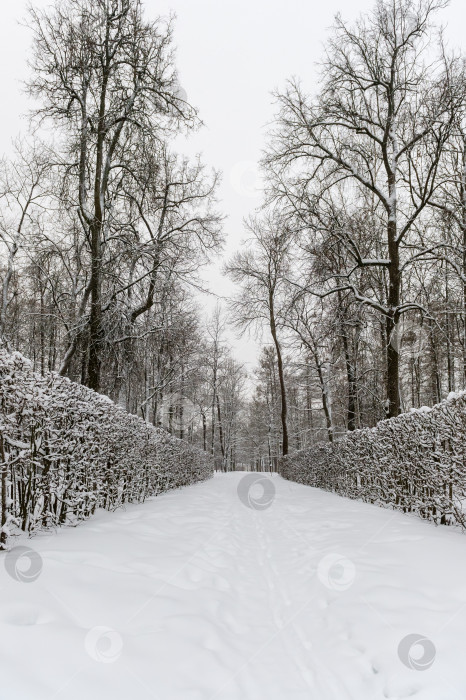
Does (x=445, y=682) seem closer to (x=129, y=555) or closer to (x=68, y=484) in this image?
(x=129, y=555)

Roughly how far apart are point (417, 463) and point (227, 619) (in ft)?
12.3

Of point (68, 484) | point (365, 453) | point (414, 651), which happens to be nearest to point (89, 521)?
point (68, 484)

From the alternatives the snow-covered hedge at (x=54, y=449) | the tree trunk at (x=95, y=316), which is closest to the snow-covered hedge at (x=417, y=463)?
the snow-covered hedge at (x=54, y=449)

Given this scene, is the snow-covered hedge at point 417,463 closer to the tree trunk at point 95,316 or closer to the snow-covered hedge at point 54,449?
the snow-covered hedge at point 54,449

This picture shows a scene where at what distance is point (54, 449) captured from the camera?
14.0 feet

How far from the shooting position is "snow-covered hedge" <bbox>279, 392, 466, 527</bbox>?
15.3 feet

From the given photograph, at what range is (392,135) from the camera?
10.4 metres

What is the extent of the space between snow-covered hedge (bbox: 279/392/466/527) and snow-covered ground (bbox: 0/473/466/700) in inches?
24.8

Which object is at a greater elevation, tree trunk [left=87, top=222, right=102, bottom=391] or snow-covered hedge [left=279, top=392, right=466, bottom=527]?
tree trunk [left=87, top=222, right=102, bottom=391]

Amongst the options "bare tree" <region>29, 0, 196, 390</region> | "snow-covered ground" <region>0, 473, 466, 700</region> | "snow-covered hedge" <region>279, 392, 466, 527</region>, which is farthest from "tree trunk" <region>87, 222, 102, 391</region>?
"snow-covered hedge" <region>279, 392, 466, 527</region>

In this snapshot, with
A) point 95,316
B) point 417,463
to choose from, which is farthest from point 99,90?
point 417,463

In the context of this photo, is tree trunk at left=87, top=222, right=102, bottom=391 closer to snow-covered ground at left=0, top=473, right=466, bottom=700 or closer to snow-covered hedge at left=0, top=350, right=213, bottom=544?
snow-covered hedge at left=0, top=350, right=213, bottom=544

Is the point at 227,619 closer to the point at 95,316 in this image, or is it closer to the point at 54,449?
the point at 54,449

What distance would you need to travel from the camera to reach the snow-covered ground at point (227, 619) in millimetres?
1937
